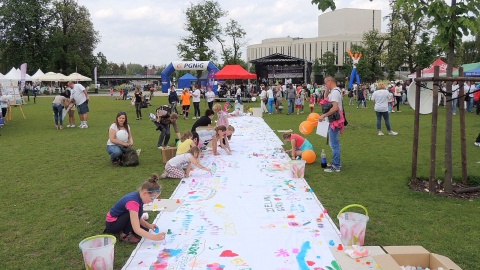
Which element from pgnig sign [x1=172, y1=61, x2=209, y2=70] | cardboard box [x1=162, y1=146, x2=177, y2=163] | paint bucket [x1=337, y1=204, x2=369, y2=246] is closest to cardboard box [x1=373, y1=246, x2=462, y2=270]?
paint bucket [x1=337, y1=204, x2=369, y2=246]

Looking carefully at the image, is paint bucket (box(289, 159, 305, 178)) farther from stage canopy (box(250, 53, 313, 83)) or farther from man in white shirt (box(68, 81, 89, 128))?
stage canopy (box(250, 53, 313, 83))

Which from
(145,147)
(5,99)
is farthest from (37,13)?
(145,147)

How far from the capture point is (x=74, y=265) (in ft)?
12.6

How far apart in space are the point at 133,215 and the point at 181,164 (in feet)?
10.7

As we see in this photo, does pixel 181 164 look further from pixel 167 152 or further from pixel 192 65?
pixel 192 65

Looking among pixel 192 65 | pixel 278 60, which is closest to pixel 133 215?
pixel 192 65

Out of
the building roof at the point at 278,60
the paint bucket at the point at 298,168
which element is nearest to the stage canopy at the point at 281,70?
the building roof at the point at 278,60

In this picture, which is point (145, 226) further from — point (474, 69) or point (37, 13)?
point (37, 13)

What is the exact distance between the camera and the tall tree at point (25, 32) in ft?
164

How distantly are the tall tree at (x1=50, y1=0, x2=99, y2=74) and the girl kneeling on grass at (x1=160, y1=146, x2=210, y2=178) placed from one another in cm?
5227

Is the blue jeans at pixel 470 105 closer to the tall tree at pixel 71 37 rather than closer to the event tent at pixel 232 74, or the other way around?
the event tent at pixel 232 74

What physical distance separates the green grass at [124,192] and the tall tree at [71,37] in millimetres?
46941

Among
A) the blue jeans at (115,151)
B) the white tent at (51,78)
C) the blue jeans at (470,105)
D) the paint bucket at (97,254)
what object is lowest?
the paint bucket at (97,254)

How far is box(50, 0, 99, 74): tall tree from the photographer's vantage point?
53875 millimetres
